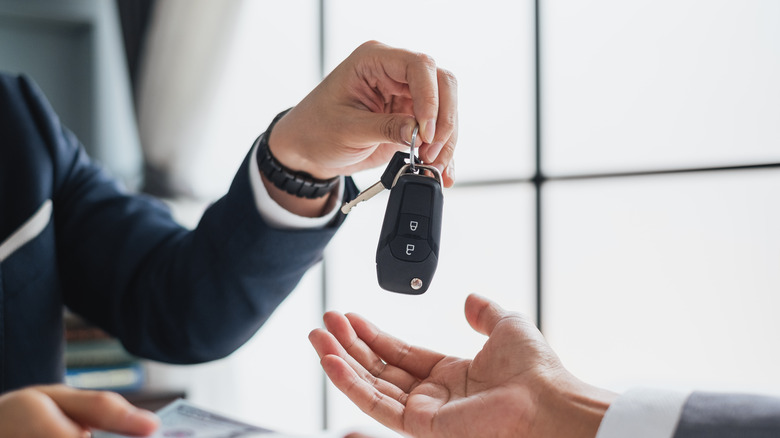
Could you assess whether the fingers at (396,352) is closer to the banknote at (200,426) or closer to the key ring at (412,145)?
the banknote at (200,426)

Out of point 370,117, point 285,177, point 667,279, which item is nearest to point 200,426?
point 285,177

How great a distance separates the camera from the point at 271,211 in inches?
40.7

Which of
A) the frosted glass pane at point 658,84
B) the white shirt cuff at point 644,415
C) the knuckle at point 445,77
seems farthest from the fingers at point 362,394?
the frosted glass pane at point 658,84

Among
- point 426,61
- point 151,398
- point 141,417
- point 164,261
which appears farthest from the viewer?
point 151,398

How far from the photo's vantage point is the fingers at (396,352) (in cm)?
93

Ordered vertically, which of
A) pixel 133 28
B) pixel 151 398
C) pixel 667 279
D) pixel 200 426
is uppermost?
pixel 133 28

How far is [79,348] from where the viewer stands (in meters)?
2.26

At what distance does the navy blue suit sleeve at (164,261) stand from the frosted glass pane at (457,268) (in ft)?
2.03

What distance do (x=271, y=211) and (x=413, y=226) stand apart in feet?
1.29

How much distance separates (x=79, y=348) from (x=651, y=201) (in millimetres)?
1895

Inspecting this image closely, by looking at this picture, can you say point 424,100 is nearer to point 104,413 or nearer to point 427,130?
point 427,130

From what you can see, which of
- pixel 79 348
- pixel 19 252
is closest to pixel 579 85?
pixel 19 252

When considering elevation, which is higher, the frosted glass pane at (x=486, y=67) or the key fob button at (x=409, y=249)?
the frosted glass pane at (x=486, y=67)

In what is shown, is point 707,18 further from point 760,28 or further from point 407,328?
point 407,328
